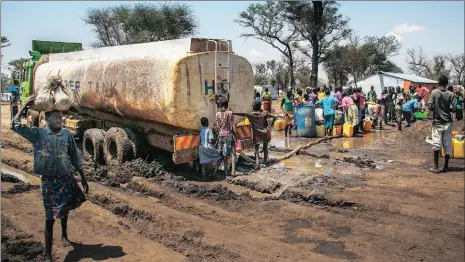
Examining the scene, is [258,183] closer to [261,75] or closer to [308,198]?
[308,198]

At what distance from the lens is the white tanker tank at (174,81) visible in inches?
295

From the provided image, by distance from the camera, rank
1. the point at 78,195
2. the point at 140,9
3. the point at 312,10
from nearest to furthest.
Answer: the point at 78,195 → the point at 312,10 → the point at 140,9

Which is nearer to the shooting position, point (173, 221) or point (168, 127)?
point (173, 221)

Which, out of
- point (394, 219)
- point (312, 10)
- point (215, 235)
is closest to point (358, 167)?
point (394, 219)

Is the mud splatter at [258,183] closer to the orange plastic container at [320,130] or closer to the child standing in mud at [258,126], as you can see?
the child standing in mud at [258,126]

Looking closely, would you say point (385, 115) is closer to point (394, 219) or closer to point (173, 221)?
point (394, 219)

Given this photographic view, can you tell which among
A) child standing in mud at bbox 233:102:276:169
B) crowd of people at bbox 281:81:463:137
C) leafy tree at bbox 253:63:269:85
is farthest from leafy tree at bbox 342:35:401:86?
child standing in mud at bbox 233:102:276:169

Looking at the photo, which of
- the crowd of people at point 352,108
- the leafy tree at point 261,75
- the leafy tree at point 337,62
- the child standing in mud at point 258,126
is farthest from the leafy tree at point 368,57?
the child standing in mud at point 258,126

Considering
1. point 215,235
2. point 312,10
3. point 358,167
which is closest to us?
point 215,235

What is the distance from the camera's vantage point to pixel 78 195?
15.4ft

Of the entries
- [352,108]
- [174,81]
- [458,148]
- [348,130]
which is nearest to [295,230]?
[174,81]

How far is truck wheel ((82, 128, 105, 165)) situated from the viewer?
9695mm

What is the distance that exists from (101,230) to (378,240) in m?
3.49

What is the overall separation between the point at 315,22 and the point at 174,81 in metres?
26.8
